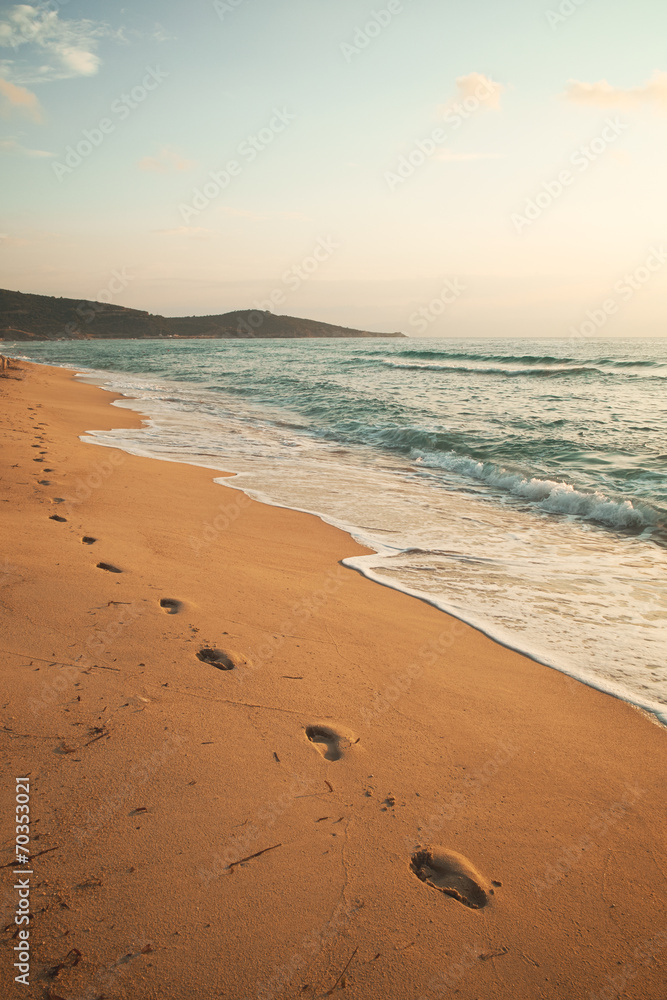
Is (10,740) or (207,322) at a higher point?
(207,322)

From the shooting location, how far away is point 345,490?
788 cm

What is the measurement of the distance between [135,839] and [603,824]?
1809 millimetres

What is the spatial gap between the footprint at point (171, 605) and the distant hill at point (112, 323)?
92679mm

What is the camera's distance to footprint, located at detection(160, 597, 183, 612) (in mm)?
3385

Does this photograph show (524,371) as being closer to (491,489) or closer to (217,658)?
(491,489)

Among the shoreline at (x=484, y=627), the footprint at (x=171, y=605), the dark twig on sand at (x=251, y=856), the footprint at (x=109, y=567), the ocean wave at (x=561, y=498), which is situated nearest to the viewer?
the dark twig on sand at (x=251, y=856)

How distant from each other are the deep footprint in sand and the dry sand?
17 mm

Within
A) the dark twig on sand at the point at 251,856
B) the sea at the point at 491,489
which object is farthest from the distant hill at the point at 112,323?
the dark twig on sand at the point at 251,856

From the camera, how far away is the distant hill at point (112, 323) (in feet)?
286

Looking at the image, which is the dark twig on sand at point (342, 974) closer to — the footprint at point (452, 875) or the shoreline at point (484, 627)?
the footprint at point (452, 875)

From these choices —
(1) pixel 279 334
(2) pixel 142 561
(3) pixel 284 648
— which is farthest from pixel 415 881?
(1) pixel 279 334

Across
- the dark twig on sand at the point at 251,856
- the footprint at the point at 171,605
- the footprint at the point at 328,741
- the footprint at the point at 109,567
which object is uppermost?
the footprint at the point at 109,567

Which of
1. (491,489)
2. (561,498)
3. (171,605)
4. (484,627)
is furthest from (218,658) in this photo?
(491,489)

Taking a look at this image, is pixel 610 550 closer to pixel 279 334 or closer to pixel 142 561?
pixel 142 561
